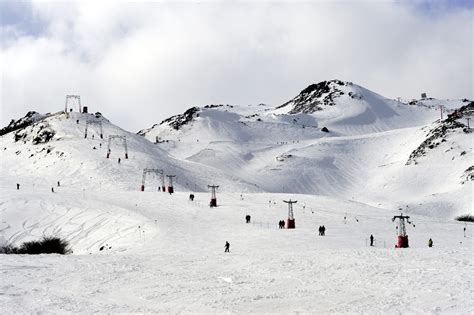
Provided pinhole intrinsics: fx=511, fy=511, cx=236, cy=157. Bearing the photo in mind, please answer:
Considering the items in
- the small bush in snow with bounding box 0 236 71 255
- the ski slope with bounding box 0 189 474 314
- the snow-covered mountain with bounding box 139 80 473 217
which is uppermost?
the snow-covered mountain with bounding box 139 80 473 217

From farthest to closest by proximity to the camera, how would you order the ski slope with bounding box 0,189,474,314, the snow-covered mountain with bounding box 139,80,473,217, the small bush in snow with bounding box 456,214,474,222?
the snow-covered mountain with bounding box 139,80,473,217, the small bush in snow with bounding box 456,214,474,222, the ski slope with bounding box 0,189,474,314

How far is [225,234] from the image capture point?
4491 centimetres

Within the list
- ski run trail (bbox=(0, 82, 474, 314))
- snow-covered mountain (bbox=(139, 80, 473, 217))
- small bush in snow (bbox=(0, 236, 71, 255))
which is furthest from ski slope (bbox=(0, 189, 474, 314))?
snow-covered mountain (bbox=(139, 80, 473, 217))

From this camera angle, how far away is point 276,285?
24.3 m

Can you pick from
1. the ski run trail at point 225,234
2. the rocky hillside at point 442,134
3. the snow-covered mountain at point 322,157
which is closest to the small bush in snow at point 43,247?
Answer: the ski run trail at point 225,234

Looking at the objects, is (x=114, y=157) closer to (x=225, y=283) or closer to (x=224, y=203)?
(x=224, y=203)

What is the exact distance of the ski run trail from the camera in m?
21.9

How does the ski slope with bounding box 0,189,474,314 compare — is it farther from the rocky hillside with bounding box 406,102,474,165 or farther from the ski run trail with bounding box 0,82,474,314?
the rocky hillside with bounding box 406,102,474,165

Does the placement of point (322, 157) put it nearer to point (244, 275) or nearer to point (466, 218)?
point (466, 218)

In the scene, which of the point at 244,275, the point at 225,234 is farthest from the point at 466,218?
the point at 244,275

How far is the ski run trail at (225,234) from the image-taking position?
72.0 ft

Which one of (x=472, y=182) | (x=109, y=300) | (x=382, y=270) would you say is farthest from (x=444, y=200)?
(x=109, y=300)

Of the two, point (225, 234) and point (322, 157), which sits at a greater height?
point (322, 157)

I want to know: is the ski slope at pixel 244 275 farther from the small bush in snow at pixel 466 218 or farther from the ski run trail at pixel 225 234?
the small bush in snow at pixel 466 218
